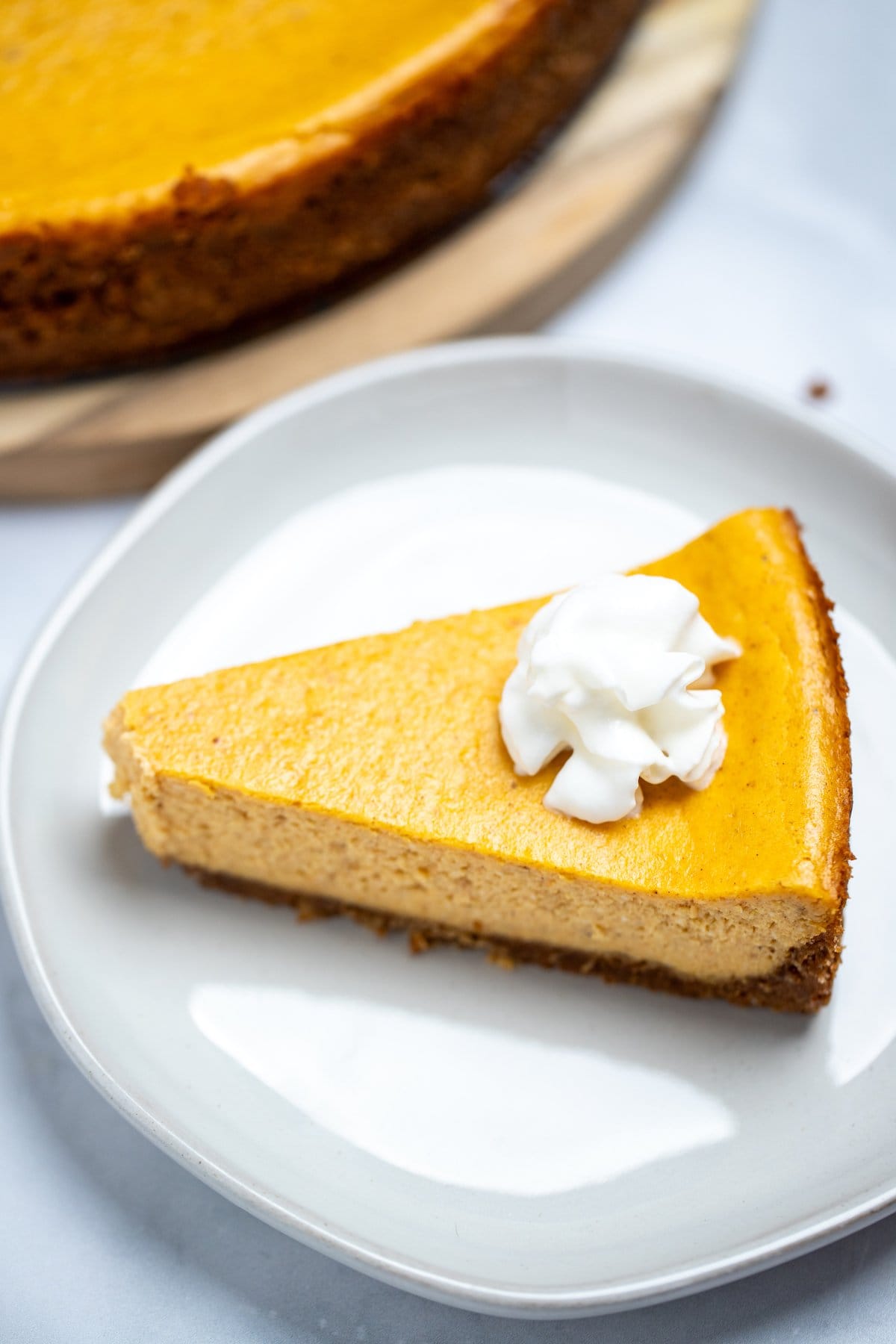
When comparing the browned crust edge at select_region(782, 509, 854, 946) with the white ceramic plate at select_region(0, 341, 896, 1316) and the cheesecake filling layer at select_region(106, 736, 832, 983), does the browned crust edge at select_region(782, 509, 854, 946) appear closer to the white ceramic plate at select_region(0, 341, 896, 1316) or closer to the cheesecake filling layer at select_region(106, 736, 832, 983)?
the cheesecake filling layer at select_region(106, 736, 832, 983)

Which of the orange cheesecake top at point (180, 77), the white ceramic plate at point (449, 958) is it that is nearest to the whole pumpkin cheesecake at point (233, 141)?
the orange cheesecake top at point (180, 77)

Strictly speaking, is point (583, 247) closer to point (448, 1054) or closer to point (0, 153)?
point (0, 153)

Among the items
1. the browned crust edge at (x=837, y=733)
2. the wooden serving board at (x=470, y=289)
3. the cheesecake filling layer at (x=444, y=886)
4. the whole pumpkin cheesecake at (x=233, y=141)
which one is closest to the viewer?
the browned crust edge at (x=837, y=733)

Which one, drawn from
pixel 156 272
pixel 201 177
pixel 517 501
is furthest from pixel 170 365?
pixel 517 501

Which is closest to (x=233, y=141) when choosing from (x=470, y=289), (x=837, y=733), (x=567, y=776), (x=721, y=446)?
(x=470, y=289)

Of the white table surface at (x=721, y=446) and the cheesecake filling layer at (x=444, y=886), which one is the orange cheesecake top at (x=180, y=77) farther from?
the cheesecake filling layer at (x=444, y=886)

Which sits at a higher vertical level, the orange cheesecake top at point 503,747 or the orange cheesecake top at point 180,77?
the orange cheesecake top at point 180,77

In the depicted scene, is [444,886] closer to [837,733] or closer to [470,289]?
[837,733]
